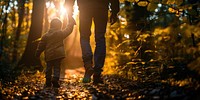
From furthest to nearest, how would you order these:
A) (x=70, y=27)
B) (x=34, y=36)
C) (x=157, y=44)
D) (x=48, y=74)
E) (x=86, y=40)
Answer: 1. (x=34, y=36)
2. (x=157, y=44)
3. (x=86, y=40)
4. (x=48, y=74)
5. (x=70, y=27)

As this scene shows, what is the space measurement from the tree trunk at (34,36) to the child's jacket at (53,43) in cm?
692

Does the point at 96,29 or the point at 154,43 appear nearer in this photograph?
the point at 96,29

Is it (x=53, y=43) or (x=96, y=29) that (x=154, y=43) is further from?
(x=53, y=43)

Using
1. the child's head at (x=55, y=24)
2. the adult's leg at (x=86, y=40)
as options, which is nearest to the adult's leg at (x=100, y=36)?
the adult's leg at (x=86, y=40)

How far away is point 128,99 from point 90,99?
25.7 inches

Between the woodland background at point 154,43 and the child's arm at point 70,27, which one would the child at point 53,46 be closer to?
the child's arm at point 70,27

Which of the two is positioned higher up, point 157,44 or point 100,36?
point 100,36

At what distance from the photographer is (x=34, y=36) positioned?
45.9ft

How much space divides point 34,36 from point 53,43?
7417mm

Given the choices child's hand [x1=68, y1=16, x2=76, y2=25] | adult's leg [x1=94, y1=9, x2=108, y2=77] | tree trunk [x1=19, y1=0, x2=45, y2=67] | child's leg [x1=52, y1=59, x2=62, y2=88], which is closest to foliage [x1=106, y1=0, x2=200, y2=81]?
adult's leg [x1=94, y1=9, x2=108, y2=77]

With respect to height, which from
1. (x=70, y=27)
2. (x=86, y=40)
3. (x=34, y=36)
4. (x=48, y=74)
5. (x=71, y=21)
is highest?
(x=71, y=21)

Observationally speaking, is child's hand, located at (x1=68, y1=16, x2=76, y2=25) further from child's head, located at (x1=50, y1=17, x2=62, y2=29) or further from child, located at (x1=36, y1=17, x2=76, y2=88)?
child's head, located at (x1=50, y1=17, x2=62, y2=29)

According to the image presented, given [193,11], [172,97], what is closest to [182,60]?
[193,11]

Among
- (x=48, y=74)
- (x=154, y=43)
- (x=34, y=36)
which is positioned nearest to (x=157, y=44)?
(x=154, y=43)
